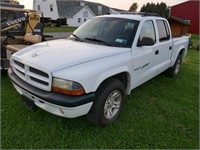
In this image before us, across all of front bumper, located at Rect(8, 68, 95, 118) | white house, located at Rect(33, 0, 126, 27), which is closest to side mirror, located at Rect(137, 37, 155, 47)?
front bumper, located at Rect(8, 68, 95, 118)

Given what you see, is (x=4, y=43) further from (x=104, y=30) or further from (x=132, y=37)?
(x=132, y=37)

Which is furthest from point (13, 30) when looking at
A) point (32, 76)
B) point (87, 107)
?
point (87, 107)

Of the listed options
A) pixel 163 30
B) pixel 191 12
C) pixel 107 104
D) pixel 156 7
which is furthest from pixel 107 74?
pixel 156 7

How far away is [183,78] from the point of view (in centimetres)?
586

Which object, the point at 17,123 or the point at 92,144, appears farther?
the point at 17,123

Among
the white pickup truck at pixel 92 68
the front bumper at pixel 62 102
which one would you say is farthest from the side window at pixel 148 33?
the front bumper at pixel 62 102

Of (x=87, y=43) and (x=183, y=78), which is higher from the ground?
(x=87, y=43)

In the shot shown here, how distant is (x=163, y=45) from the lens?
435 centimetres

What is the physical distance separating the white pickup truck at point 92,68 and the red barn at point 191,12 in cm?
2336

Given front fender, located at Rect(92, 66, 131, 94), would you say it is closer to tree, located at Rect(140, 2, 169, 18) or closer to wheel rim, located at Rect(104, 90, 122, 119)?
wheel rim, located at Rect(104, 90, 122, 119)

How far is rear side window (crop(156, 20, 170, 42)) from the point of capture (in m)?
4.36

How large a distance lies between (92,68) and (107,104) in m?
0.76

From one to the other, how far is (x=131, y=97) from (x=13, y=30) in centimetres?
462

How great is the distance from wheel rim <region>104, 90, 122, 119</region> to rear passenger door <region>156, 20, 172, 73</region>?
1.62 meters
